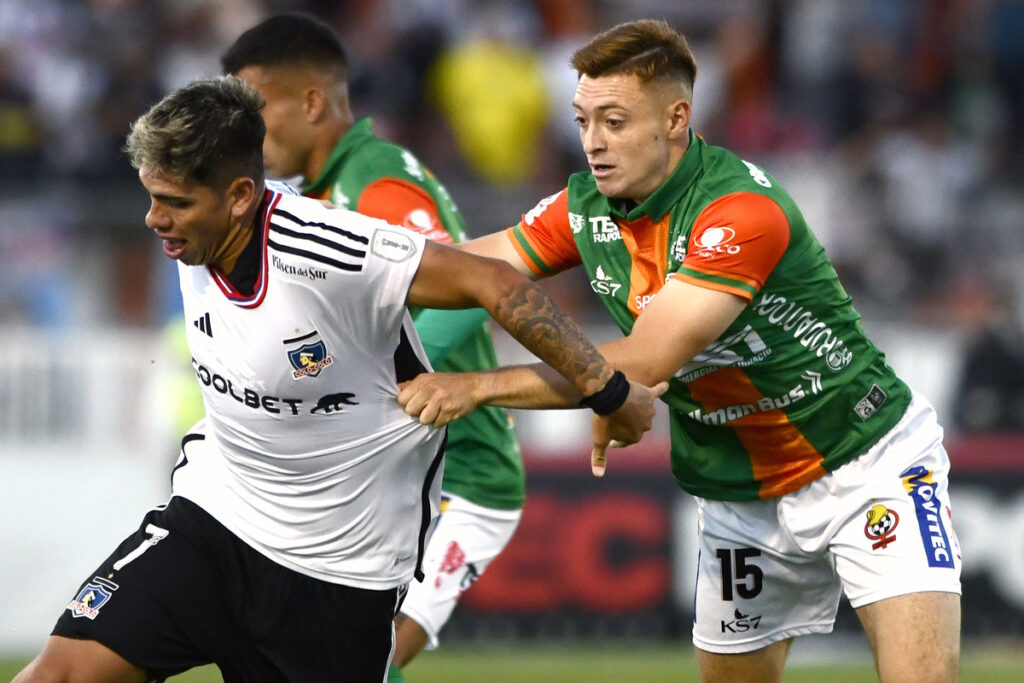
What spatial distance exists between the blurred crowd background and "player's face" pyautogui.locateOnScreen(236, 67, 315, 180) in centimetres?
603

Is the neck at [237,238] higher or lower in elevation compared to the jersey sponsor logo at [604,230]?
higher

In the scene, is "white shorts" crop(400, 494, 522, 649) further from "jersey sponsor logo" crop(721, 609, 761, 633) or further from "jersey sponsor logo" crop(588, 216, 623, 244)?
"jersey sponsor logo" crop(588, 216, 623, 244)

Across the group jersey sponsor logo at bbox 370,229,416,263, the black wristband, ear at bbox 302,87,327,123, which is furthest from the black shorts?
ear at bbox 302,87,327,123

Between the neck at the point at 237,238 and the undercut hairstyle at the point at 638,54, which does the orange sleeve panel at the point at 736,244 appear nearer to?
the undercut hairstyle at the point at 638,54

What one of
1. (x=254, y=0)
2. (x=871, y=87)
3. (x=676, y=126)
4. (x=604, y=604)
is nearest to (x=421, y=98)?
(x=254, y=0)

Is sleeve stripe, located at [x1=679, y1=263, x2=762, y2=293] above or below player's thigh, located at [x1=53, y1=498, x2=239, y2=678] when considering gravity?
above

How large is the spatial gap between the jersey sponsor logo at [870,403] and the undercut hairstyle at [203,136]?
92.9 inches

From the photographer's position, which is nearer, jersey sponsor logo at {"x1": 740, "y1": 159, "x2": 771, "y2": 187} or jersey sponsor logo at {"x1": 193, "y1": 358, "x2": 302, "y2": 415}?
jersey sponsor logo at {"x1": 193, "y1": 358, "x2": 302, "y2": 415}

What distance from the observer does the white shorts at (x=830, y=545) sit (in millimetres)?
5820

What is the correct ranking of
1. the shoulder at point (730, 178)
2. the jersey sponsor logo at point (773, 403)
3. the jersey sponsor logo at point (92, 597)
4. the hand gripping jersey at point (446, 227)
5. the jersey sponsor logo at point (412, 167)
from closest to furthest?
the jersey sponsor logo at point (92, 597), the shoulder at point (730, 178), the jersey sponsor logo at point (773, 403), the hand gripping jersey at point (446, 227), the jersey sponsor logo at point (412, 167)

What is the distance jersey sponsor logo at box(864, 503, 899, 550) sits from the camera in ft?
19.2

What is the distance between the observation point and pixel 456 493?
7129 mm

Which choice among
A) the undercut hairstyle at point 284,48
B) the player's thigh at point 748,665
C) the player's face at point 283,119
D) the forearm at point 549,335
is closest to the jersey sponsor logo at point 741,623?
the player's thigh at point 748,665

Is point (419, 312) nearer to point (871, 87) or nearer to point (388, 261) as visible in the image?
point (388, 261)
